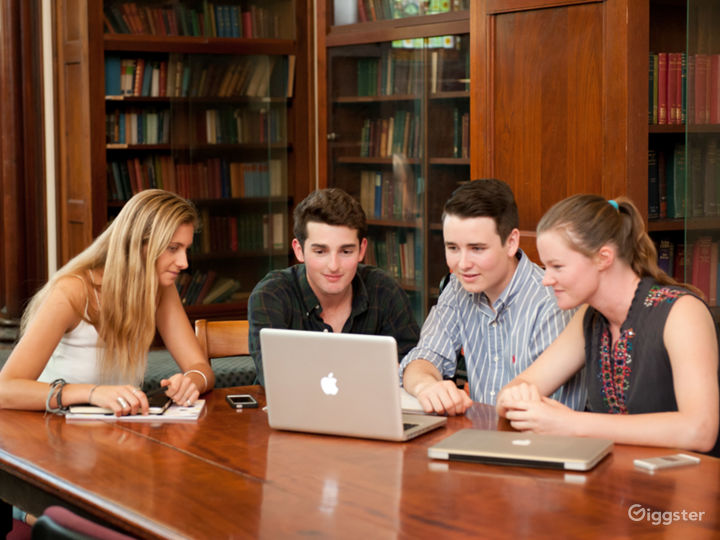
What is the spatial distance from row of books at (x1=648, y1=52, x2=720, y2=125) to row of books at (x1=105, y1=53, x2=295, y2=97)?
290 centimetres

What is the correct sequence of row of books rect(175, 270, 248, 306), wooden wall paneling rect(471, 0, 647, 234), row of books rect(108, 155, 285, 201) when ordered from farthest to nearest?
row of books rect(175, 270, 248, 306)
row of books rect(108, 155, 285, 201)
wooden wall paneling rect(471, 0, 647, 234)

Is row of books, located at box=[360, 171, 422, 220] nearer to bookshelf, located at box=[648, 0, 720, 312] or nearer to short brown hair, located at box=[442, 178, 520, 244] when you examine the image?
bookshelf, located at box=[648, 0, 720, 312]

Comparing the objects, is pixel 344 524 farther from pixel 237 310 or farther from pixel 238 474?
pixel 237 310

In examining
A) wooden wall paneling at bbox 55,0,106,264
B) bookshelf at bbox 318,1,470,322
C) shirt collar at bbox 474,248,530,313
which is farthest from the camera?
wooden wall paneling at bbox 55,0,106,264

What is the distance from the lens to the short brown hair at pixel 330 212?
2732mm

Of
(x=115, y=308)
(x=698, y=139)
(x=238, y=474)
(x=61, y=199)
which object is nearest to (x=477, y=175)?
(x=698, y=139)

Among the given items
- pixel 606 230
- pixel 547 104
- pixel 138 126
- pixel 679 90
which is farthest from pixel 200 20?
pixel 606 230

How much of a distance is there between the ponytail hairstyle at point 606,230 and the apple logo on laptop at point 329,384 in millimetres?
586

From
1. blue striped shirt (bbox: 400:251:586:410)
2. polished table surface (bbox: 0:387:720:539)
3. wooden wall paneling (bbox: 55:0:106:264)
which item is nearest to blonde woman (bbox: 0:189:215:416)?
polished table surface (bbox: 0:387:720:539)

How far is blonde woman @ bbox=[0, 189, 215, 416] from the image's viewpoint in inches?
99.3

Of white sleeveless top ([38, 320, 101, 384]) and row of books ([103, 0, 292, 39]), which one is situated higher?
row of books ([103, 0, 292, 39])

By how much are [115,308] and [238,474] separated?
3.01ft

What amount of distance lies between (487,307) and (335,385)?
2.49ft

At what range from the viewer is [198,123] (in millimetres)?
5930
